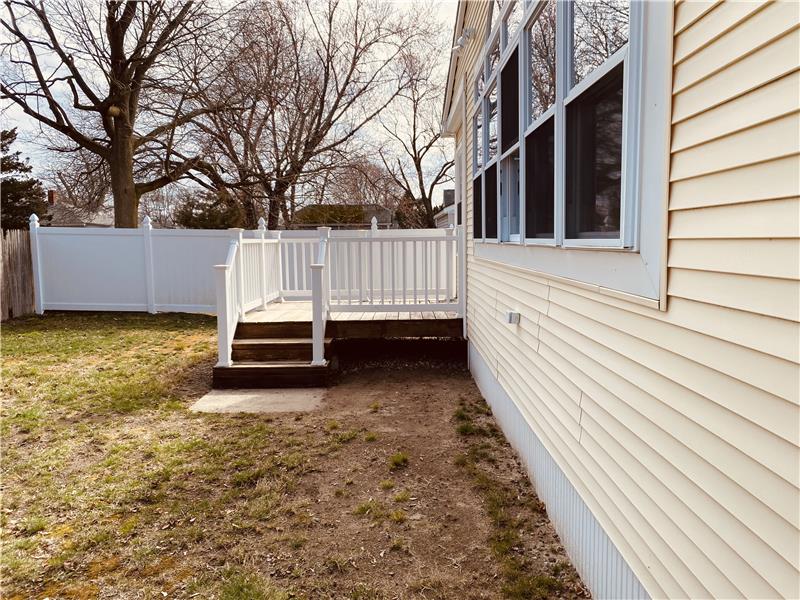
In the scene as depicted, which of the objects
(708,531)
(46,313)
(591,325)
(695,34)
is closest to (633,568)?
(708,531)

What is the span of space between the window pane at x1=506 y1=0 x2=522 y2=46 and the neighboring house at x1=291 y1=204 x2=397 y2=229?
17.2 meters

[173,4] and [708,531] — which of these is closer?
[708,531]

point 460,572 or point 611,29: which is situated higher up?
point 611,29

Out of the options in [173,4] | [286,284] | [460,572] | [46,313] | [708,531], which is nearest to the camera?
[708,531]

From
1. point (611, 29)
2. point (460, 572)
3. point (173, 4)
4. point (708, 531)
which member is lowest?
point (460, 572)

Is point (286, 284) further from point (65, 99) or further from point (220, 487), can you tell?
point (65, 99)

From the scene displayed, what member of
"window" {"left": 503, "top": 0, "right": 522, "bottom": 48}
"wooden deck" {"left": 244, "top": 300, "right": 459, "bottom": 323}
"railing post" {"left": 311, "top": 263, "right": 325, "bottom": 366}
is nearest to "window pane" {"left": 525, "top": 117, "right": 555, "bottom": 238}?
"window" {"left": 503, "top": 0, "right": 522, "bottom": 48}

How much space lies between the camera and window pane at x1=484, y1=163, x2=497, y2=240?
14.8 ft

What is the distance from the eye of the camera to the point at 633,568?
1.86 meters

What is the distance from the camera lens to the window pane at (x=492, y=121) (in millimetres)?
4404

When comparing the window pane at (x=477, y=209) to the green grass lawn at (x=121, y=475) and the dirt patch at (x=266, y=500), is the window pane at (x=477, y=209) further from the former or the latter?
the green grass lawn at (x=121, y=475)

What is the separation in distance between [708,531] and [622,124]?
1362mm

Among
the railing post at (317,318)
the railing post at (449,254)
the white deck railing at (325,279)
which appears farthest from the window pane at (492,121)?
the railing post at (317,318)

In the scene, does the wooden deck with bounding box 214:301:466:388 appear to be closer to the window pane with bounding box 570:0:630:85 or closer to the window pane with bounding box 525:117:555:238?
the window pane with bounding box 525:117:555:238
